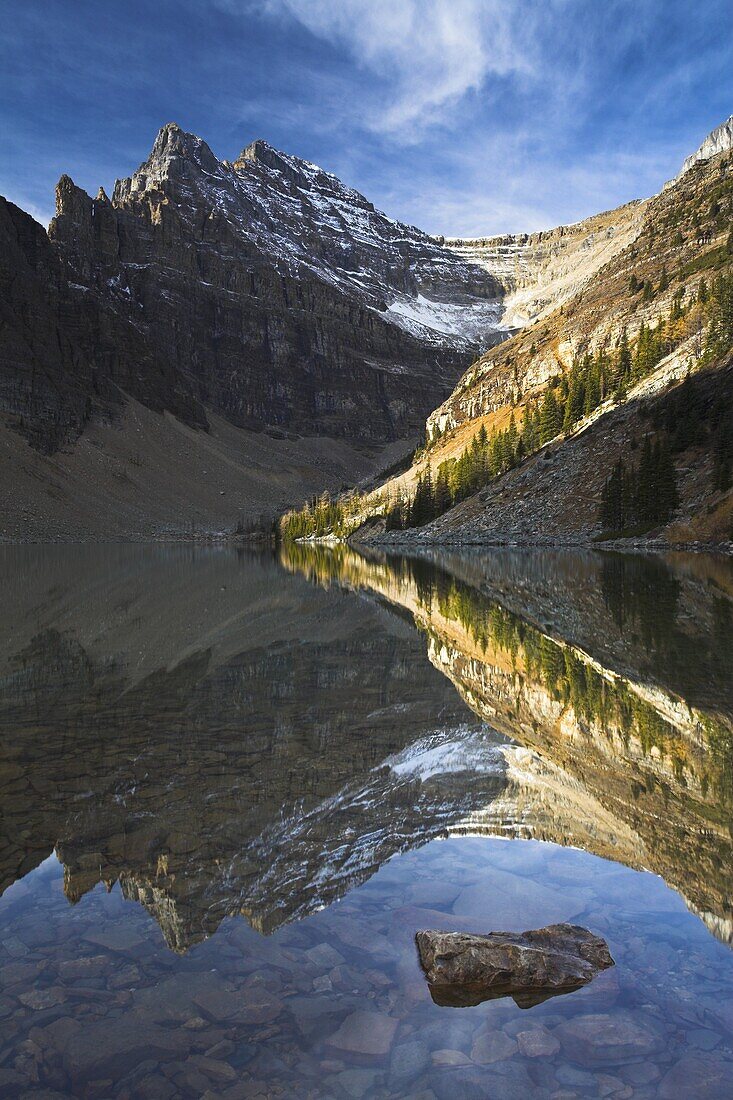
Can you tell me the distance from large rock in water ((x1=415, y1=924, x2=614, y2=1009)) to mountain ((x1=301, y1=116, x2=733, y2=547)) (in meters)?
56.2

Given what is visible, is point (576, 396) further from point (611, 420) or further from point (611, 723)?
point (611, 723)

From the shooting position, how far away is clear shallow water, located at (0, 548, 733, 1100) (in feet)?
12.5

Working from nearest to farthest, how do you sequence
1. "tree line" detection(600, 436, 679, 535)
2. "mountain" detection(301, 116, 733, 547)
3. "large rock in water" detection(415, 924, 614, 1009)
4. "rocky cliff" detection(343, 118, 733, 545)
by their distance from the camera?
1. "large rock in water" detection(415, 924, 614, 1009)
2. "tree line" detection(600, 436, 679, 535)
3. "mountain" detection(301, 116, 733, 547)
4. "rocky cliff" detection(343, 118, 733, 545)

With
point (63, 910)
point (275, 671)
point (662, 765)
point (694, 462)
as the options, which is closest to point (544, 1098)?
point (63, 910)

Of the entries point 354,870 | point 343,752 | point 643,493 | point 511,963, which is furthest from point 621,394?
point 511,963

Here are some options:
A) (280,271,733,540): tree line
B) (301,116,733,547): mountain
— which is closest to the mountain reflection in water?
(301,116,733,547): mountain

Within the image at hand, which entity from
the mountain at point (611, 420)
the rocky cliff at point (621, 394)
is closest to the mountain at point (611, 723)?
the mountain at point (611, 420)

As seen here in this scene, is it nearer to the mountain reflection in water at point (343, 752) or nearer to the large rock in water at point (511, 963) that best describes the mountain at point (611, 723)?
the mountain reflection in water at point (343, 752)

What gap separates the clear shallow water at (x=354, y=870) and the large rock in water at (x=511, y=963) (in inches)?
4.6

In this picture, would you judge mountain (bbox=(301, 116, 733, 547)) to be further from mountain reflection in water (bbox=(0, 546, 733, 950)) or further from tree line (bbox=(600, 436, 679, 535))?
mountain reflection in water (bbox=(0, 546, 733, 950))

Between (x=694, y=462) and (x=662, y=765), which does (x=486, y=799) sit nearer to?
(x=662, y=765)

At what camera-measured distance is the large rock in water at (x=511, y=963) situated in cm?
439

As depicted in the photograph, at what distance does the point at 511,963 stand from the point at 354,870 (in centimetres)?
185

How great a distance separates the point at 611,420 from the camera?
292 ft
